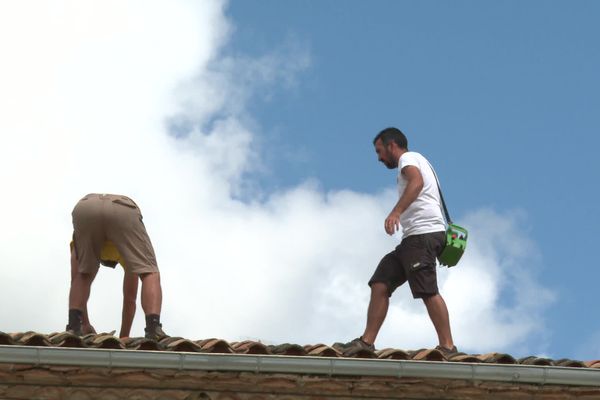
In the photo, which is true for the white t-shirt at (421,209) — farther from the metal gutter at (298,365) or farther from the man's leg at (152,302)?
the man's leg at (152,302)

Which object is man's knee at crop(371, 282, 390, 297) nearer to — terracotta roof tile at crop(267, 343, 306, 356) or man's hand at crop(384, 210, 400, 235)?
man's hand at crop(384, 210, 400, 235)

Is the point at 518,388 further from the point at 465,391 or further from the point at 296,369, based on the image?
the point at 296,369

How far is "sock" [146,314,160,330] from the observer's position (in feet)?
26.3

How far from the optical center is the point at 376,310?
8.65 m

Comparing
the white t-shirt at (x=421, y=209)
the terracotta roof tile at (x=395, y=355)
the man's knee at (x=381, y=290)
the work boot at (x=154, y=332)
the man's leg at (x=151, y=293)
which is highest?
the white t-shirt at (x=421, y=209)

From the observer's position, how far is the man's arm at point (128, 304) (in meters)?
8.55

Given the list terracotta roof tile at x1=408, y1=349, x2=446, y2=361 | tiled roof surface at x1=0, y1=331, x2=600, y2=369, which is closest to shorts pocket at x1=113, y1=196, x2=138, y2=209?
tiled roof surface at x1=0, y1=331, x2=600, y2=369

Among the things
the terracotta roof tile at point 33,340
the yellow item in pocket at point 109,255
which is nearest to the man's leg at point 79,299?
the yellow item in pocket at point 109,255

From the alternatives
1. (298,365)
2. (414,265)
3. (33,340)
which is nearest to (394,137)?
(414,265)

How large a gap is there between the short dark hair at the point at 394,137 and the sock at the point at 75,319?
2.41 meters

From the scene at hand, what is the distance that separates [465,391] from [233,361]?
1403mm

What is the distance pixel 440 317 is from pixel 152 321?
6.20ft

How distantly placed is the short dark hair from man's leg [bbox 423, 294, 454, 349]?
114 cm

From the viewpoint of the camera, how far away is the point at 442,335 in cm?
827
